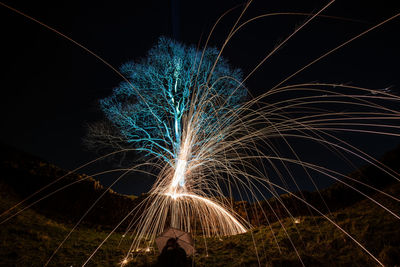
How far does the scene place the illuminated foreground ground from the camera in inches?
144

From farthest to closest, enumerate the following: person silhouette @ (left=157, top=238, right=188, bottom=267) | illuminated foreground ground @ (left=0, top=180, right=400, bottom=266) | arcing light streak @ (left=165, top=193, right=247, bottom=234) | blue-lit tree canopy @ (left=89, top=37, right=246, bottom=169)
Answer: blue-lit tree canopy @ (left=89, top=37, right=246, bottom=169) → arcing light streak @ (left=165, top=193, right=247, bottom=234) → illuminated foreground ground @ (left=0, top=180, right=400, bottom=266) → person silhouette @ (left=157, top=238, right=188, bottom=267)

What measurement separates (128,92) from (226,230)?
985cm

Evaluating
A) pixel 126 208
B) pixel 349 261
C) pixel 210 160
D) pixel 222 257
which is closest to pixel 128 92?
pixel 126 208

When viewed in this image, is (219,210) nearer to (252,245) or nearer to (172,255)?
(252,245)

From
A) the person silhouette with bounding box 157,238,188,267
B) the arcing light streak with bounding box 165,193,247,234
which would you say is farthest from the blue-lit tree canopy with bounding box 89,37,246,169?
the person silhouette with bounding box 157,238,188,267

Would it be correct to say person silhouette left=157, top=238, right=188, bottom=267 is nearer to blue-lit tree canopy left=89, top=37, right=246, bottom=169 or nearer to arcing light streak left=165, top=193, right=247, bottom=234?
arcing light streak left=165, top=193, right=247, bottom=234

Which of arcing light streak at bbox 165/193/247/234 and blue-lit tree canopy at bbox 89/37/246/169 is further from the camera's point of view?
blue-lit tree canopy at bbox 89/37/246/169

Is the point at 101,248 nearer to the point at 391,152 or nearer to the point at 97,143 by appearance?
the point at 97,143

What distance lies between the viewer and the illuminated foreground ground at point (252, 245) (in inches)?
144

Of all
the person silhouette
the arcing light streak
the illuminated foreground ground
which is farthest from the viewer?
the arcing light streak

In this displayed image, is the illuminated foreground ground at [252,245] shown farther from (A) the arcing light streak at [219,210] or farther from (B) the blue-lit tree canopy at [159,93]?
(B) the blue-lit tree canopy at [159,93]

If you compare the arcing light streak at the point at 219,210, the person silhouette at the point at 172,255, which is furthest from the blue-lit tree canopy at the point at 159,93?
the person silhouette at the point at 172,255

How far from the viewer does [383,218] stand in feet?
15.4

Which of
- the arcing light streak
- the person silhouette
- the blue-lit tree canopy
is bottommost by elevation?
the person silhouette
